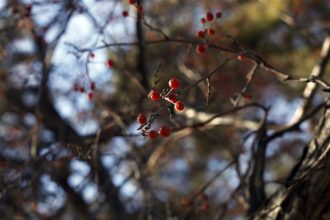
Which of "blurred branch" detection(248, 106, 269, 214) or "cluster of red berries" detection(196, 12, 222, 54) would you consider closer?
"cluster of red berries" detection(196, 12, 222, 54)

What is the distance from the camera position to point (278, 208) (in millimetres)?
2643

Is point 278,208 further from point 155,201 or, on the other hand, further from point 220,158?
point 220,158

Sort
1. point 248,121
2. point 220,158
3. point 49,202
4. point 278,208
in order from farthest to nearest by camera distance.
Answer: point 220,158 → point 248,121 → point 49,202 → point 278,208

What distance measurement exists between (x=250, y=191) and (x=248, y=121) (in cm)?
145

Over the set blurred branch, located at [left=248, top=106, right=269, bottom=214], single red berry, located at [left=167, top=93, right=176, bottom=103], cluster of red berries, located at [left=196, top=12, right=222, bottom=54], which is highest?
cluster of red berries, located at [left=196, top=12, right=222, bottom=54]

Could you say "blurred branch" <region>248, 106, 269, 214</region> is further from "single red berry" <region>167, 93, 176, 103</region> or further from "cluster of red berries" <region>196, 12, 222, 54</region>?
"single red berry" <region>167, 93, 176, 103</region>

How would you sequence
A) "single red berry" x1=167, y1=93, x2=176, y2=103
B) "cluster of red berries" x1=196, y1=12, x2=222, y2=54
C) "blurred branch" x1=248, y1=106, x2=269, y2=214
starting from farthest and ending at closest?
"blurred branch" x1=248, y1=106, x2=269, y2=214 < "cluster of red berries" x1=196, y1=12, x2=222, y2=54 < "single red berry" x1=167, y1=93, x2=176, y2=103

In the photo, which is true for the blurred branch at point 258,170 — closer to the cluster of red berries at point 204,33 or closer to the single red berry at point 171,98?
the cluster of red berries at point 204,33

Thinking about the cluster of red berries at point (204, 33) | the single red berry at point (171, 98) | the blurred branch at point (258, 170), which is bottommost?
the single red berry at point (171, 98)

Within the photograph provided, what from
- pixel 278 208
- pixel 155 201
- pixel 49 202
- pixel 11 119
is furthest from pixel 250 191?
pixel 11 119

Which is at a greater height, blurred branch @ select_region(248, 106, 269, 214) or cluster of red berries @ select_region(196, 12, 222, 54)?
cluster of red berries @ select_region(196, 12, 222, 54)

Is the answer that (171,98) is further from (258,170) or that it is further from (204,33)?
(258,170)

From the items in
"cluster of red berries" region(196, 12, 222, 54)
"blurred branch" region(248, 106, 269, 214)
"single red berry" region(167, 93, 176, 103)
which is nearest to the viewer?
"single red berry" region(167, 93, 176, 103)

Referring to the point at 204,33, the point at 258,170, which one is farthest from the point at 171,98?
the point at 258,170
